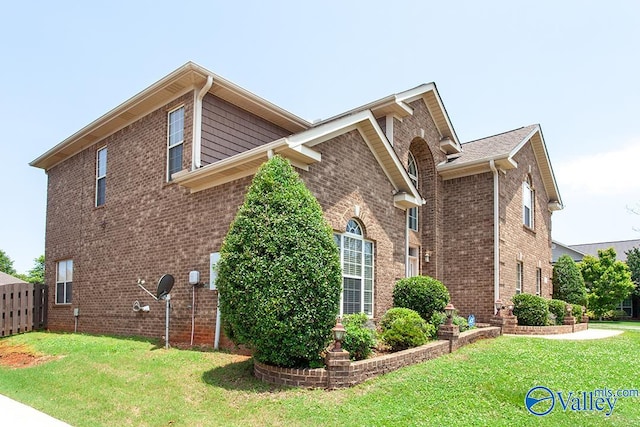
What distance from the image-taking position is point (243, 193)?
11.0 m

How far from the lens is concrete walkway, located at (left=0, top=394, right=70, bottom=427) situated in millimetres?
6977

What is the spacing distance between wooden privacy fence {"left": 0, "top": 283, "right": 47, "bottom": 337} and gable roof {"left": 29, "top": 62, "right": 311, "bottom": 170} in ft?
17.0

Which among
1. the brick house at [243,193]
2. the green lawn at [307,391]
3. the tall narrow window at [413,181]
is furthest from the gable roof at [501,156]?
the green lawn at [307,391]

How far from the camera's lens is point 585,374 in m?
8.84

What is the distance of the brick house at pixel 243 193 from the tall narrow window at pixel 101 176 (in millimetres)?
68

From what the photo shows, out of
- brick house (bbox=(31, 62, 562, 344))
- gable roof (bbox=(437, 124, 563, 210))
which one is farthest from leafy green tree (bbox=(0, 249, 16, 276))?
gable roof (bbox=(437, 124, 563, 210))

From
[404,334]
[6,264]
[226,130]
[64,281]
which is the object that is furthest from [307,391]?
[6,264]

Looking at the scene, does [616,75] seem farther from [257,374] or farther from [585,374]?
[257,374]

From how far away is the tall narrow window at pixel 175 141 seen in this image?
1339 centimetres

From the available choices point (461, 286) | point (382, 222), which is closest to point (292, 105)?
point (382, 222)

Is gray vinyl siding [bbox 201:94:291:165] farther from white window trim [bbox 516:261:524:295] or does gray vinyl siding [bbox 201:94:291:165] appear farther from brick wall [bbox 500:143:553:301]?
white window trim [bbox 516:261:524:295]

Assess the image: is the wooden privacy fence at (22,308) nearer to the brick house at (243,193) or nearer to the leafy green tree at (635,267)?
the brick house at (243,193)

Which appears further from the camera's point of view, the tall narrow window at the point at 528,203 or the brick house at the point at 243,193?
the tall narrow window at the point at 528,203

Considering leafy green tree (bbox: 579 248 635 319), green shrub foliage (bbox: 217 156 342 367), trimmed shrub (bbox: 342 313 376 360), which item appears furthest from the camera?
leafy green tree (bbox: 579 248 635 319)
